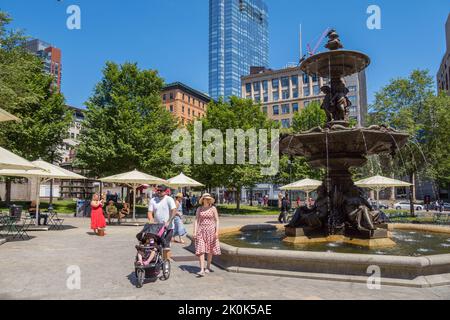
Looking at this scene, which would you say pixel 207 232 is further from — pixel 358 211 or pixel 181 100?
pixel 181 100

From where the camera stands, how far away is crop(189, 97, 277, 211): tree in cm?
3453

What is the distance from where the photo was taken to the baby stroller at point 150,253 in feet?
22.5

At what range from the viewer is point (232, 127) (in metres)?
37.0

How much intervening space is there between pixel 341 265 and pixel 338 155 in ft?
15.7

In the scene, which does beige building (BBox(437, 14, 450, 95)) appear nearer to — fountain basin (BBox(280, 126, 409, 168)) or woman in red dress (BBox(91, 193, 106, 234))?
fountain basin (BBox(280, 126, 409, 168))

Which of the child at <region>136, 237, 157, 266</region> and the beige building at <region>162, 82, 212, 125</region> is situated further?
the beige building at <region>162, 82, 212, 125</region>

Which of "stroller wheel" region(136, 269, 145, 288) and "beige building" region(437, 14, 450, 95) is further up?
"beige building" region(437, 14, 450, 95)

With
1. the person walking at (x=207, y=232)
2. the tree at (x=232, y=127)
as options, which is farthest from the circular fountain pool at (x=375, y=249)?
the tree at (x=232, y=127)

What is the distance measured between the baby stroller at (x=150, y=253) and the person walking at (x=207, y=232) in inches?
29.5

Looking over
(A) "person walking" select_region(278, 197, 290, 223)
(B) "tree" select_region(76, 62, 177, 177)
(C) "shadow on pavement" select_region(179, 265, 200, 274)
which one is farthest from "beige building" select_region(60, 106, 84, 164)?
(C) "shadow on pavement" select_region(179, 265, 200, 274)

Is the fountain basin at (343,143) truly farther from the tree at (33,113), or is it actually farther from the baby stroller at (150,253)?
the tree at (33,113)

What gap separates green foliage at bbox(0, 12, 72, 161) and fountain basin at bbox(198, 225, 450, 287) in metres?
24.5

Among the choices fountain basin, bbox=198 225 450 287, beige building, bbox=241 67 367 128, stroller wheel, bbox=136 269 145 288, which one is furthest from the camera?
beige building, bbox=241 67 367 128
